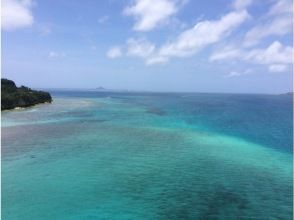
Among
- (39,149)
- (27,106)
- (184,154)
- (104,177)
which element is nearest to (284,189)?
(184,154)

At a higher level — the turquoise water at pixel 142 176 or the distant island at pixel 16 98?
the distant island at pixel 16 98

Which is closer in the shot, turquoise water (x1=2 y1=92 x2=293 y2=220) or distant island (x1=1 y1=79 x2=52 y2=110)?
turquoise water (x1=2 y1=92 x2=293 y2=220)

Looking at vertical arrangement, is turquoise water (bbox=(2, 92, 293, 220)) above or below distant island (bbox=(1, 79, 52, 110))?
below

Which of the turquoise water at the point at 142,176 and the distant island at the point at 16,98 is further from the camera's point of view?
the distant island at the point at 16,98

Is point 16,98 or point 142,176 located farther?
point 16,98

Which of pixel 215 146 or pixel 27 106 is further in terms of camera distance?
pixel 27 106

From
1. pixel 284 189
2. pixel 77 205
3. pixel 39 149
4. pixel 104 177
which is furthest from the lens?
pixel 39 149

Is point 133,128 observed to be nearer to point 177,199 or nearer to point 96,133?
point 96,133

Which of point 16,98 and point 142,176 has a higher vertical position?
point 16,98

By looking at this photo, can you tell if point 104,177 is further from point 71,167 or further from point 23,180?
point 23,180

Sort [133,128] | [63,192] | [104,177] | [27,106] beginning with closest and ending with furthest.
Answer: [63,192]
[104,177]
[133,128]
[27,106]
